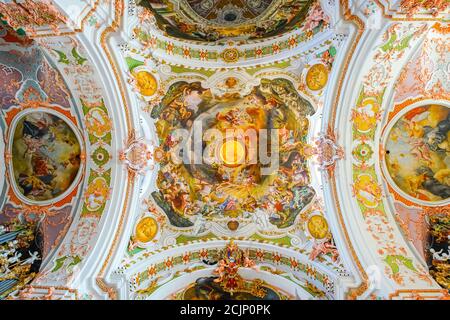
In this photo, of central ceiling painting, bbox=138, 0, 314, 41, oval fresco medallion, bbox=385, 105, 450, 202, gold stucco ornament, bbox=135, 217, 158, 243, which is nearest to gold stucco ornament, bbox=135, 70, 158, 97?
central ceiling painting, bbox=138, 0, 314, 41

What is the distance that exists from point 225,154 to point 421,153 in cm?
558

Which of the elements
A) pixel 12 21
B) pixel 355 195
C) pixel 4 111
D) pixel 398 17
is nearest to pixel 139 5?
pixel 12 21

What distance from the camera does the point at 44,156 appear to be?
34.1 feet

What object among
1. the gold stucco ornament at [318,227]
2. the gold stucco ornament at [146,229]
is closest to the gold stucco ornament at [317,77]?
the gold stucco ornament at [318,227]

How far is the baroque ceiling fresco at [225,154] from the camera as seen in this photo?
9.09m

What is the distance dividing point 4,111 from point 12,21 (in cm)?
295

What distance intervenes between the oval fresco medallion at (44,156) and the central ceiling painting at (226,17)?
4196 mm

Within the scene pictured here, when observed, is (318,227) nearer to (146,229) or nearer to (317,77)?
(317,77)

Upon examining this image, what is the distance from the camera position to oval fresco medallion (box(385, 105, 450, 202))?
389 inches

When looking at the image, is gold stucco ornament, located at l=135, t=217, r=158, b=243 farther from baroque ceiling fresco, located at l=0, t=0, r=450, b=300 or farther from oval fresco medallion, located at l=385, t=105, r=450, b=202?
oval fresco medallion, located at l=385, t=105, r=450, b=202

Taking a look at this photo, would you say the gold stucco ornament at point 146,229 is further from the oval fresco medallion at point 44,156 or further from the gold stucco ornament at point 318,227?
the gold stucco ornament at point 318,227

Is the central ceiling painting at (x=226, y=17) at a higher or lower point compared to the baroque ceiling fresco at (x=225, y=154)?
higher

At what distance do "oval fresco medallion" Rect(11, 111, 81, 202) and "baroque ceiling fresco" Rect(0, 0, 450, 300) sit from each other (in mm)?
40

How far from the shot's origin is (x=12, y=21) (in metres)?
8.24
